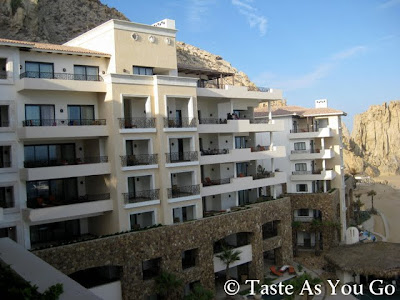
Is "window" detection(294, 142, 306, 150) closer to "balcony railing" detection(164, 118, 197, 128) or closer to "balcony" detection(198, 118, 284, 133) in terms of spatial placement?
"balcony" detection(198, 118, 284, 133)

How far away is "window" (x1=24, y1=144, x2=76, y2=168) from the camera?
90.7 ft

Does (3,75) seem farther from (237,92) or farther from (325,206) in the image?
(325,206)

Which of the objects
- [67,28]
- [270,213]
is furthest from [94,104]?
[67,28]

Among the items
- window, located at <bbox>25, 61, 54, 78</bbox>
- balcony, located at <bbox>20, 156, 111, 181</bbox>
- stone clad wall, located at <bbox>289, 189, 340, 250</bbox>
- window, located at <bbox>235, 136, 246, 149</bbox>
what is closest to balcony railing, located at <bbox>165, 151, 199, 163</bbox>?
balcony, located at <bbox>20, 156, 111, 181</bbox>

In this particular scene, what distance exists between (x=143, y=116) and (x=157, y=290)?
1314 cm

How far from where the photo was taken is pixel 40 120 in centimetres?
2764

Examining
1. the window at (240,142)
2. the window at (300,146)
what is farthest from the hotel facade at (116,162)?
the window at (300,146)

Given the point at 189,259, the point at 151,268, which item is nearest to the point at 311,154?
the point at 189,259

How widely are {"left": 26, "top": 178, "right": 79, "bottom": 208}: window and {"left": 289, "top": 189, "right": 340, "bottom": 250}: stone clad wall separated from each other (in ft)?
90.0

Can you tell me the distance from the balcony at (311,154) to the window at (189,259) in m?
22.3

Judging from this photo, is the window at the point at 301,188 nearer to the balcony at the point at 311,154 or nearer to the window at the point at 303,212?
the window at the point at 303,212

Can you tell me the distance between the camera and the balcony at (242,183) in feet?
115

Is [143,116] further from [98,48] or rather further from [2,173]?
[2,173]

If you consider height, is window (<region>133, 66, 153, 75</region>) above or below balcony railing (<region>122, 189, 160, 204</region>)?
above
